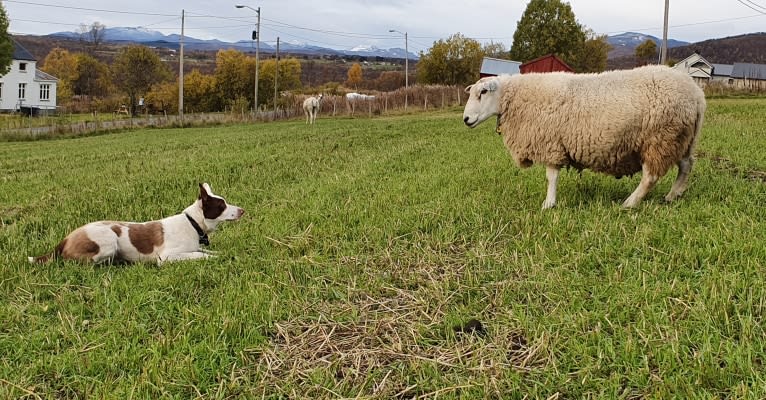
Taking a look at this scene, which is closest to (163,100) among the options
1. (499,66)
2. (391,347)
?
(499,66)

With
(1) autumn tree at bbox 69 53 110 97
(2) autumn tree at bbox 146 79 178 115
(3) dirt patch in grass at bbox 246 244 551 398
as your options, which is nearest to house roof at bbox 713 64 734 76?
(2) autumn tree at bbox 146 79 178 115

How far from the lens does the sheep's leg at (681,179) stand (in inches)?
→ 236

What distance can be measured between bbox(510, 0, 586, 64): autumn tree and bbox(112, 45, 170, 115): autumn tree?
41592 mm

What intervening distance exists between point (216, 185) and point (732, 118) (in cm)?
1399

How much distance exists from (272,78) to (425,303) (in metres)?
64.7

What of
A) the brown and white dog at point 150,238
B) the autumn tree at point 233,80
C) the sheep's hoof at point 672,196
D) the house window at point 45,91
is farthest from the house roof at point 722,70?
the brown and white dog at point 150,238

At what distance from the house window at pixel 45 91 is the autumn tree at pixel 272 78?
92.4 feet

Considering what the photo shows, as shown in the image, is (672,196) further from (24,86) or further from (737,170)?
(24,86)

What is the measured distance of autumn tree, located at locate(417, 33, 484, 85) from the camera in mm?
61281

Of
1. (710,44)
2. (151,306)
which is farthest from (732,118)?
(710,44)

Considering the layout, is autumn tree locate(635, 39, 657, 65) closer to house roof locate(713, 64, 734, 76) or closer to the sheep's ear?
house roof locate(713, 64, 734, 76)

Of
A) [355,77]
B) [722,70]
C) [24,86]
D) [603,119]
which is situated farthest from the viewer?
[355,77]

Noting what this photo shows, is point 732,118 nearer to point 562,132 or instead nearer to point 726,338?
point 562,132

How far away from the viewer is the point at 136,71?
208 feet
